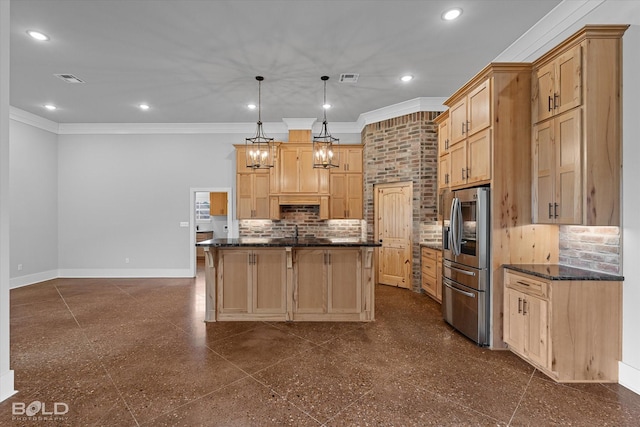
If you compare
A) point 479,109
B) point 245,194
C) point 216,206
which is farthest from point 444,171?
point 216,206

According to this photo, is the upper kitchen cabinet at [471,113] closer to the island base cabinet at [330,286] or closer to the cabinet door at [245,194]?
the island base cabinet at [330,286]

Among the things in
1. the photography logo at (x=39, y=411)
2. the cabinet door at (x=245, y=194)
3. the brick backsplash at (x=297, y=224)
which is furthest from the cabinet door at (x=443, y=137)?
the photography logo at (x=39, y=411)

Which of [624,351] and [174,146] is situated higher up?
[174,146]

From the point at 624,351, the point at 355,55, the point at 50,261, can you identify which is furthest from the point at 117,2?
the point at 50,261

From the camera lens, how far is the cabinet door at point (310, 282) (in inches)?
156

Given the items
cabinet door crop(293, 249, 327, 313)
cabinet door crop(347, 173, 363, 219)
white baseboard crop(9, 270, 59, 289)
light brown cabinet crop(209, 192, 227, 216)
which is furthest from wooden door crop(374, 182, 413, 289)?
white baseboard crop(9, 270, 59, 289)

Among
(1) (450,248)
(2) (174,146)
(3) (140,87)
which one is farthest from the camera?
(2) (174,146)

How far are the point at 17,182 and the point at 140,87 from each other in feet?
11.1

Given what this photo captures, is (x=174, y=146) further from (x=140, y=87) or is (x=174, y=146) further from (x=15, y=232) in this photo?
(x=15, y=232)

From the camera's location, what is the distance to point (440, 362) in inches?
115

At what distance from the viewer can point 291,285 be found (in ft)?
13.0

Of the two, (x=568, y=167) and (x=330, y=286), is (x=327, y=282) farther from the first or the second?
(x=568, y=167)

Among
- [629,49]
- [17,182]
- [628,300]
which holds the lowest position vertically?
[628,300]

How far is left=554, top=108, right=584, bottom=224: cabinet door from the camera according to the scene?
2.59 metres
